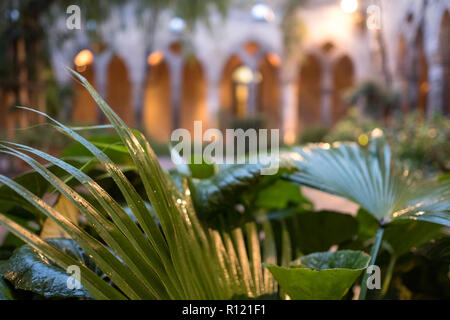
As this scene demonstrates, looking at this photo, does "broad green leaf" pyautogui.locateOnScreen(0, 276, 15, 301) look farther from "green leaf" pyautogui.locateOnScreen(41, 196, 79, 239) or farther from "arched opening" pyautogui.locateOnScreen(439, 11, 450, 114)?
"arched opening" pyautogui.locateOnScreen(439, 11, 450, 114)

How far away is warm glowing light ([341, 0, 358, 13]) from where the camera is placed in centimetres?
1200

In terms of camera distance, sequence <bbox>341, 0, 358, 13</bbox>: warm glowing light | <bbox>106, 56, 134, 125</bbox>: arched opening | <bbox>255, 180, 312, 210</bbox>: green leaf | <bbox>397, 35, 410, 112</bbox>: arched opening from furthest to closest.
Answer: <bbox>106, 56, 134, 125</bbox>: arched opening, <bbox>341, 0, 358, 13</bbox>: warm glowing light, <bbox>397, 35, 410, 112</bbox>: arched opening, <bbox>255, 180, 312, 210</bbox>: green leaf

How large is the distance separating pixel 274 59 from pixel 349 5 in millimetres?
3118

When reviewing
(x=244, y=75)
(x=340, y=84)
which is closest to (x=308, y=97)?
(x=340, y=84)

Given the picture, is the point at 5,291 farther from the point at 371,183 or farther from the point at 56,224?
the point at 371,183

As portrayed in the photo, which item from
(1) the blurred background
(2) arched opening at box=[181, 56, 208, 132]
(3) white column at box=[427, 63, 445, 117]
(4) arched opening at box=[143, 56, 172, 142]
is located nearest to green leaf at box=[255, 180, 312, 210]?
(3) white column at box=[427, 63, 445, 117]

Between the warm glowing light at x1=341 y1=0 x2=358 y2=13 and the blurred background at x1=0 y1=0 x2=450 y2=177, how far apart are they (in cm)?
5

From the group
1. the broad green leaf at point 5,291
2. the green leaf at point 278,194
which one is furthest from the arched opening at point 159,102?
the broad green leaf at point 5,291

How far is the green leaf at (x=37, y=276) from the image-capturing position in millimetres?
540

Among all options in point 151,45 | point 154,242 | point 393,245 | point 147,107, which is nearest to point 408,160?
point 393,245

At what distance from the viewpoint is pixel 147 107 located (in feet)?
49.8

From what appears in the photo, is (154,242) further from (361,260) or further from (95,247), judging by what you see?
(361,260)

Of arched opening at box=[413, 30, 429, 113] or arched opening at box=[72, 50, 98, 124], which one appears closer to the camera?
arched opening at box=[413, 30, 429, 113]
